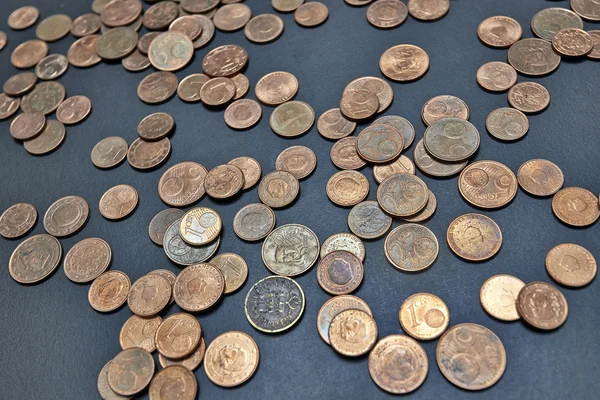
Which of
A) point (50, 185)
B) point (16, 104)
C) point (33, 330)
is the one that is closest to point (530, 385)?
point (33, 330)

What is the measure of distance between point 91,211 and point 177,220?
1.49 feet

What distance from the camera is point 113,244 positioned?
78.5 inches

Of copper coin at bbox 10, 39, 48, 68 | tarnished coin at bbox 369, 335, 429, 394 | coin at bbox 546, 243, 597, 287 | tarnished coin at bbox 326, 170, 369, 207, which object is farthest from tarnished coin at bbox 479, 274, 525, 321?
copper coin at bbox 10, 39, 48, 68

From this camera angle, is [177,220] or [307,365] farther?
[177,220]

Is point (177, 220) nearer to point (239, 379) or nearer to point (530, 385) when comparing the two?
point (239, 379)

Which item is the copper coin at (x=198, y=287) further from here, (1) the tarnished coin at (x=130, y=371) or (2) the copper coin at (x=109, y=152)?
(2) the copper coin at (x=109, y=152)

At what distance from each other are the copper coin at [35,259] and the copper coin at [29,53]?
3.82 feet

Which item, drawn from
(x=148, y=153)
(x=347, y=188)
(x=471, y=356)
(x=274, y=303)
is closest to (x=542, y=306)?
(x=471, y=356)

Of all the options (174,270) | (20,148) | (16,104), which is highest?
(16,104)

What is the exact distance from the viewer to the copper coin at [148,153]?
2.13 meters

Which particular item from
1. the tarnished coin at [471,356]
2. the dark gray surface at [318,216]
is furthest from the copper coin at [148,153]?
the tarnished coin at [471,356]

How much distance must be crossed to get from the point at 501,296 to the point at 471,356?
0.24 metres

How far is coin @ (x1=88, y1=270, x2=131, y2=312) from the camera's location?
183 cm

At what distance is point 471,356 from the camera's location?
5.09ft
